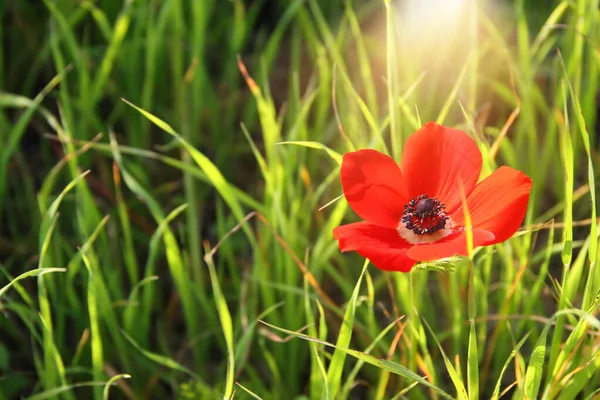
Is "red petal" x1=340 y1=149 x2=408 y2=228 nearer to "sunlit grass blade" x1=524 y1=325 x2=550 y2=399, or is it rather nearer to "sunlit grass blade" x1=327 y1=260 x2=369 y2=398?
"sunlit grass blade" x1=327 y1=260 x2=369 y2=398

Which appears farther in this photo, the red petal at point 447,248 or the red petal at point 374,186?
the red petal at point 374,186

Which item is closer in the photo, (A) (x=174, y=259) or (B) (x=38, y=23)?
(A) (x=174, y=259)

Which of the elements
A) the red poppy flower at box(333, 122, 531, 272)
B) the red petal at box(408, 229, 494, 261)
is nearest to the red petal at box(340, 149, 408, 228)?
the red poppy flower at box(333, 122, 531, 272)

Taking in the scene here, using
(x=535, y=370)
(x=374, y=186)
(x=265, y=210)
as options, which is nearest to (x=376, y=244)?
(x=374, y=186)

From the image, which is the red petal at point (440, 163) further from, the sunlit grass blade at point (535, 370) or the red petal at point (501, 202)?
the sunlit grass blade at point (535, 370)

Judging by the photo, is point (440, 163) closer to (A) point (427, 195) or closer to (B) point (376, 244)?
(A) point (427, 195)

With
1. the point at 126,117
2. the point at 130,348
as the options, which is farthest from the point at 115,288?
the point at 126,117

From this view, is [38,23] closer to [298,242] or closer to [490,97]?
[298,242]

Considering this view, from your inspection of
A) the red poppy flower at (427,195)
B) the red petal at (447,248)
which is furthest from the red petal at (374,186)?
the red petal at (447,248)
